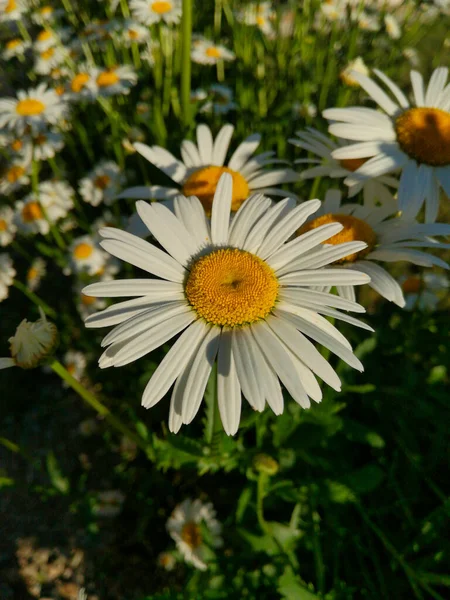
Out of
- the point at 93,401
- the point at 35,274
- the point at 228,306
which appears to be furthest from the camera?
the point at 35,274

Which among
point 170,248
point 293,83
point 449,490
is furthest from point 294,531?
point 293,83

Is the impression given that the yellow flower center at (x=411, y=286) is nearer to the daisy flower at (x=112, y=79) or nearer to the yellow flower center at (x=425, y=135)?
the yellow flower center at (x=425, y=135)

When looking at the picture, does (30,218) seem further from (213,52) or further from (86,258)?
(213,52)

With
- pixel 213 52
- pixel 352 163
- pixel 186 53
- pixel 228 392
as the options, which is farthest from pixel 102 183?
pixel 228 392

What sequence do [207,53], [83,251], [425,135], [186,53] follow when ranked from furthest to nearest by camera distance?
[207,53], [83,251], [186,53], [425,135]

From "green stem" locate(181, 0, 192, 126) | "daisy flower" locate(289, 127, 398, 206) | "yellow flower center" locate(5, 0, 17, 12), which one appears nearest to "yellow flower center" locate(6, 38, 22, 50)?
"yellow flower center" locate(5, 0, 17, 12)

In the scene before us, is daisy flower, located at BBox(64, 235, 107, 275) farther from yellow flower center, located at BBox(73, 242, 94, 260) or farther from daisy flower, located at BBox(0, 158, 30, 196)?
daisy flower, located at BBox(0, 158, 30, 196)

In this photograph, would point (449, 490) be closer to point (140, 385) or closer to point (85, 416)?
point (140, 385)
